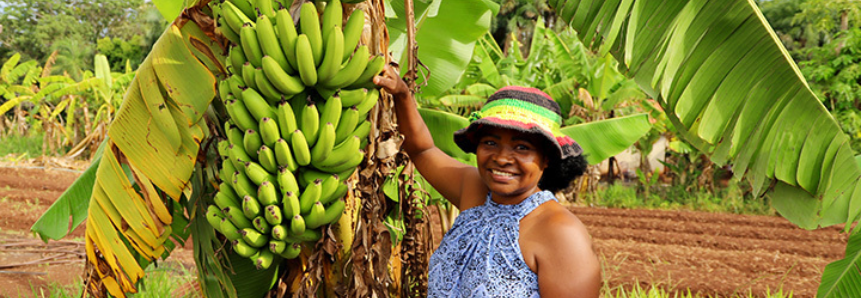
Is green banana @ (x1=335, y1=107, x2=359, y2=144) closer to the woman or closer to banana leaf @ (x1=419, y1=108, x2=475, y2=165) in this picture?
the woman

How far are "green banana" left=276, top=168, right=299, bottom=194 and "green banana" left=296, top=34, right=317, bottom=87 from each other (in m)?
0.23

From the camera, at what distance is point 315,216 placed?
1438mm

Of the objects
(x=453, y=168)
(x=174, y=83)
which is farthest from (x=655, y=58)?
(x=174, y=83)

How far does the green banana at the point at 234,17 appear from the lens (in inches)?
55.4

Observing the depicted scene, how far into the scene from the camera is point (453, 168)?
75.6 inches

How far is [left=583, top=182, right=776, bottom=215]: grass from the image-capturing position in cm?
977

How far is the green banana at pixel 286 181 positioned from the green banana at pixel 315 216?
0.22 ft

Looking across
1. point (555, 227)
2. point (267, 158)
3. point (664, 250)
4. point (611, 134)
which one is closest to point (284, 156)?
point (267, 158)

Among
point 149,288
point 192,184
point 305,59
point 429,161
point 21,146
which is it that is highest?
point 305,59

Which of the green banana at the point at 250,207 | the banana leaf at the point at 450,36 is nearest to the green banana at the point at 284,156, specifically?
the green banana at the point at 250,207

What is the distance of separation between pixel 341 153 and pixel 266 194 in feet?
0.69

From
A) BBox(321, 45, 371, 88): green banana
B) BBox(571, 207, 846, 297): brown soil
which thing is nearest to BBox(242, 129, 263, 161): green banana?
BBox(321, 45, 371, 88): green banana

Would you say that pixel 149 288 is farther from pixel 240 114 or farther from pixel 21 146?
pixel 21 146

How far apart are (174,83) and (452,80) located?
1601 millimetres
